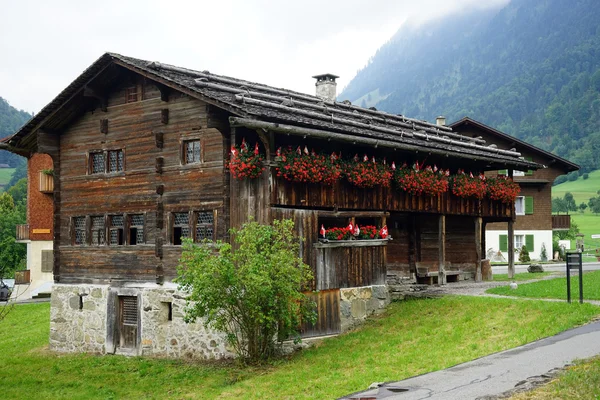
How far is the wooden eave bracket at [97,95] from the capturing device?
24267mm

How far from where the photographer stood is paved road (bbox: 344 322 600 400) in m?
13.2

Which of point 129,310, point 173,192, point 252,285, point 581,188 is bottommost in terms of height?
point 129,310

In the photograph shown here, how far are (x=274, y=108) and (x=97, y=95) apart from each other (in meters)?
6.55

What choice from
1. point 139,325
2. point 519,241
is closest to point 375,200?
point 139,325

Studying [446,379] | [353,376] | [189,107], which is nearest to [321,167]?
[189,107]

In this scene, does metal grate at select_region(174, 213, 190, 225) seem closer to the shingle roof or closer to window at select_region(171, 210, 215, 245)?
window at select_region(171, 210, 215, 245)

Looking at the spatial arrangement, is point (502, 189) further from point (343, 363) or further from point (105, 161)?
point (105, 161)

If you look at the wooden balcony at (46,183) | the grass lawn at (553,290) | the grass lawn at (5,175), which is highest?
the grass lawn at (5,175)

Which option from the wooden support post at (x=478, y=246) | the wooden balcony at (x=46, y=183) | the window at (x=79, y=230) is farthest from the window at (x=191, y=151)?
the wooden balcony at (x=46, y=183)

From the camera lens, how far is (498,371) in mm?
14398

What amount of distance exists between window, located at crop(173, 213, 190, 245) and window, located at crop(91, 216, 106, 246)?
3.37 m

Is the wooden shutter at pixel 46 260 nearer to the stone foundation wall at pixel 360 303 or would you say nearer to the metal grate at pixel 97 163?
the metal grate at pixel 97 163

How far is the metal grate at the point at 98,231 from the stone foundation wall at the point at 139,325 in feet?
4.99

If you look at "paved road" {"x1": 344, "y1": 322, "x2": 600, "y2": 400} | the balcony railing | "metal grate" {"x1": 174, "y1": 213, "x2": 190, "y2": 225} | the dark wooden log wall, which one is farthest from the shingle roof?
the balcony railing
